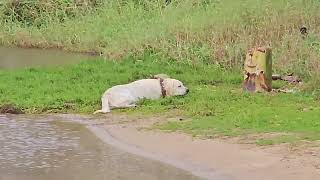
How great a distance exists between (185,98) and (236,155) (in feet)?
12.9

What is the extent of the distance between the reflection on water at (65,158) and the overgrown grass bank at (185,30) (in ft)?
15.7

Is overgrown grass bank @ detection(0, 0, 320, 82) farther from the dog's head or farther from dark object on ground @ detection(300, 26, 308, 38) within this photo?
the dog's head

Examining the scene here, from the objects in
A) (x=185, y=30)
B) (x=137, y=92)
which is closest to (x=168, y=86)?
(x=137, y=92)

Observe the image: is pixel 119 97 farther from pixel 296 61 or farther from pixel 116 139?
pixel 296 61

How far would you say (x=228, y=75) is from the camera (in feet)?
44.0

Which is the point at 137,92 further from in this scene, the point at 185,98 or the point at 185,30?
the point at 185,30

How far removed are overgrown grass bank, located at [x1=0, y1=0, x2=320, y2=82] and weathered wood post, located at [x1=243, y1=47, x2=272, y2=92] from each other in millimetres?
827

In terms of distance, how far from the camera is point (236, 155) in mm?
7324

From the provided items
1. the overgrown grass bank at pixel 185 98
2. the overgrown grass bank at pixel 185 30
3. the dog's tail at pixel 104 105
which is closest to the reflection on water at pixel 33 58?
the overgrown grass bank at pixel 185 30

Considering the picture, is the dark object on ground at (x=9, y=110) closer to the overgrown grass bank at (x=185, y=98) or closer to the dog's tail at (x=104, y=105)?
the overgrown grass bank at (x=185, y=98)

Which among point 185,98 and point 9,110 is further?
point 185,98

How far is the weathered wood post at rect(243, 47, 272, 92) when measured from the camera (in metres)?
11.7

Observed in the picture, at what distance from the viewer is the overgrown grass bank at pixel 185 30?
14.0 m

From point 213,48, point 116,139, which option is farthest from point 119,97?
point 213,48
